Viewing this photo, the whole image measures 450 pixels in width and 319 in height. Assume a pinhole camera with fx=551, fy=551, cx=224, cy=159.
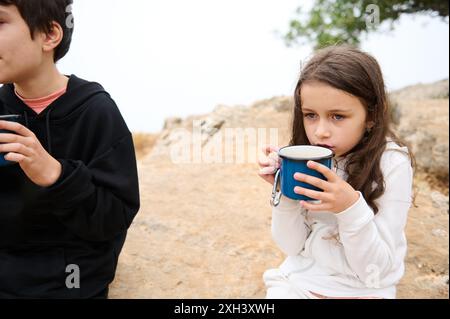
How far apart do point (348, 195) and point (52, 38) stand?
110 centimetres

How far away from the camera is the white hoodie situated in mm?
1747

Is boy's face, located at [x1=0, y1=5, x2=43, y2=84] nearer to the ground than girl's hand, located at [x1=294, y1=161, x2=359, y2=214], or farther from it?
farther from it

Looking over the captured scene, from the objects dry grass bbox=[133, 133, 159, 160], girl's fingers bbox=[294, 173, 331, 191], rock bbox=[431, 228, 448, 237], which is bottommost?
dry grass bbox=[133, 133, 159, 160]

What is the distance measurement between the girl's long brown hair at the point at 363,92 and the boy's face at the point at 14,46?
899 mm

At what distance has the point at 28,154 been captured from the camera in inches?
62.6

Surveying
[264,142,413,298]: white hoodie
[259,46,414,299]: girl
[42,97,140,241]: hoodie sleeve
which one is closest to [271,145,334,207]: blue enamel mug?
[259,46,414,299]: girl

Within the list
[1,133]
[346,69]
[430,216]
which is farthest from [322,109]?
[430,216]

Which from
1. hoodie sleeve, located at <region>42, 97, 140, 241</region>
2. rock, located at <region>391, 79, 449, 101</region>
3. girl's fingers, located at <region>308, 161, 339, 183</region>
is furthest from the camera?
rock, located at <region>391, 79, 449, 101</region>

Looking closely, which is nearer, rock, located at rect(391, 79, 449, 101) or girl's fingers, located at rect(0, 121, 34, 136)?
girl's fingers, located at rect(0, 121, 34, 136)

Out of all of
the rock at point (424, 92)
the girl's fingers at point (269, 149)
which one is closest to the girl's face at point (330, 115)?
the girl's fingers at point (269, 149)

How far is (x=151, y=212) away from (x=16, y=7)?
1733 mm

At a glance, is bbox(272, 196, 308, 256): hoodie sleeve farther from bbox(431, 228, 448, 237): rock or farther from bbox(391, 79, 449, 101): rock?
bbox(391, 79, 449, 101): rock

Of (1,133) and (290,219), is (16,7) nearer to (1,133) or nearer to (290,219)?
(1,133)

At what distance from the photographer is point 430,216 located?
3.52 m
